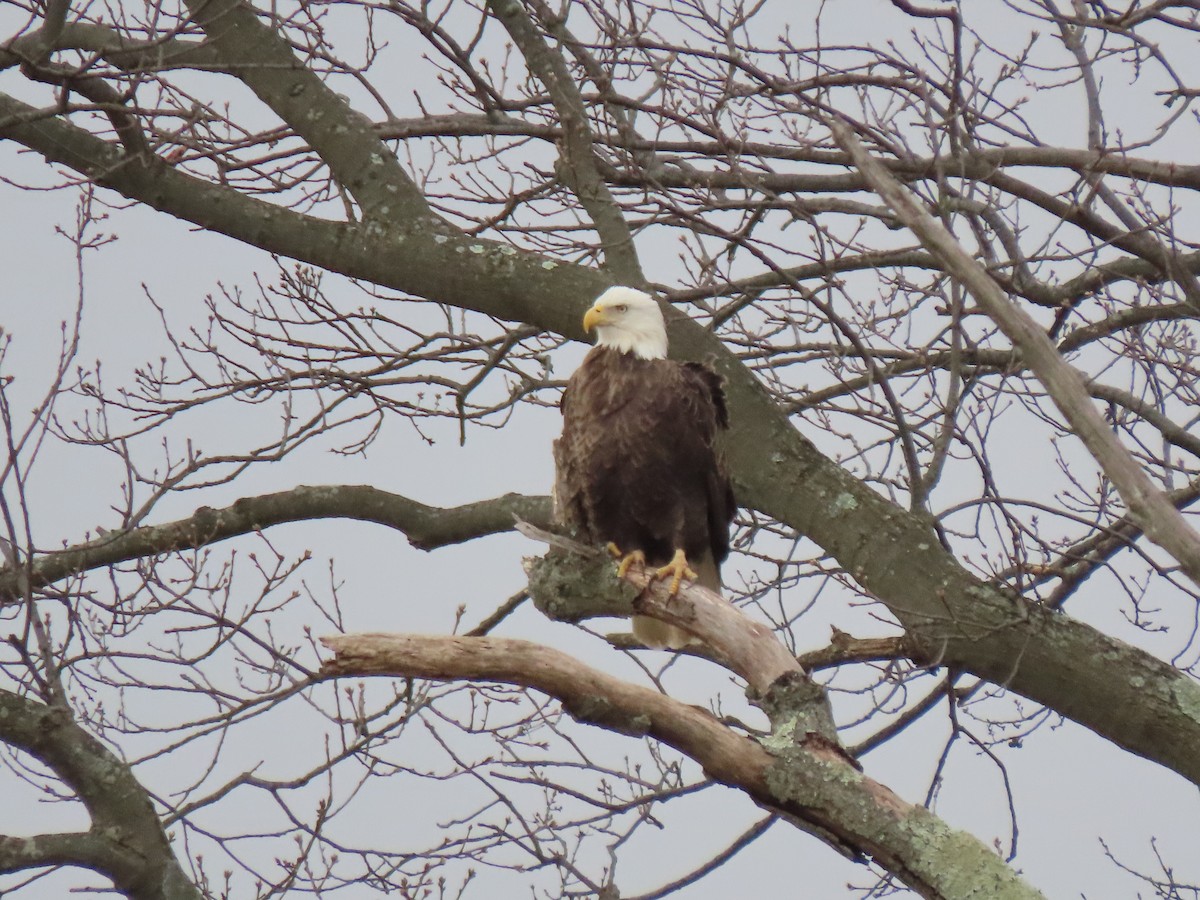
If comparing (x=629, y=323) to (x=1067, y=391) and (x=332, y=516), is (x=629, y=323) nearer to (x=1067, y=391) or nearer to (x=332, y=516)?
(x=332, y=516)

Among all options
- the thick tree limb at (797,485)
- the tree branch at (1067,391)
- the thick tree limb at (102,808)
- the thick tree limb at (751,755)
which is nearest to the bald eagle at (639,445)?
the thick tree limb at (797,485)

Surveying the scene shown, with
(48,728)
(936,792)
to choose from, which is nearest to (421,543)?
(48,728)

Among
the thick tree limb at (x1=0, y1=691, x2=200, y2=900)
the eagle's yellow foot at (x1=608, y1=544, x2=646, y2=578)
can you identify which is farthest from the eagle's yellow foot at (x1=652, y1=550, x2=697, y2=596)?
the thick tree limb at (x1=0, y1=691, x2=200, y2=900)

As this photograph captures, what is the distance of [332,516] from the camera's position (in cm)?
500

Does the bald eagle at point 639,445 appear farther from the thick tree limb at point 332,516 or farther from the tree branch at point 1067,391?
the tree branch at point 1067,391

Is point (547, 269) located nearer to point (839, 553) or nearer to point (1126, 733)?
point (839, 553)

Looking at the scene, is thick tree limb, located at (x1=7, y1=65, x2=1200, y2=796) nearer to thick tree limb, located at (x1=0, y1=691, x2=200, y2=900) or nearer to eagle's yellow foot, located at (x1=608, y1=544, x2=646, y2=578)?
eagle's yellow foot, located at (x1=608, y1=544, x2=646, y2=578)

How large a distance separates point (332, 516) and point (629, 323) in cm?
129

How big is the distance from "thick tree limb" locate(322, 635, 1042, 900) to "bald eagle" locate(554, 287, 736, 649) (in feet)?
4.91

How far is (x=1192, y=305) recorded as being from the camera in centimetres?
395

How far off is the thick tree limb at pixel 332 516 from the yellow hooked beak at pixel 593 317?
721 mm

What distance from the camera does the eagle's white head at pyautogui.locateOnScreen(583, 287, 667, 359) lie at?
14.8ft

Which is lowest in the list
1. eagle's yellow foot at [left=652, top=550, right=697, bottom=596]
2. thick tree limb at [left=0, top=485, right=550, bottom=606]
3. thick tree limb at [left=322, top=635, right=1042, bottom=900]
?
thick tree limb at [left=322, top=635, right=1042, bottom=900]

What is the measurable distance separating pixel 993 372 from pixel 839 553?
1.26 metres
